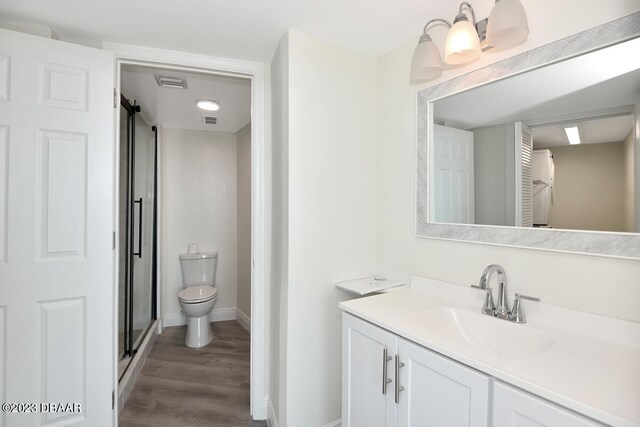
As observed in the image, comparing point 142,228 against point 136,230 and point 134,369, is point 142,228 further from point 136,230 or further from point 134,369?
point 134,369

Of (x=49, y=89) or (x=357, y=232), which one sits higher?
(x=49, y=89)

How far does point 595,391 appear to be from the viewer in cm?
71

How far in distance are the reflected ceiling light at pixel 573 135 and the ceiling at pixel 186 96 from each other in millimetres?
1880

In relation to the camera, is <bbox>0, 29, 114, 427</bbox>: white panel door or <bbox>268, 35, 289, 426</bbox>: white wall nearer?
<bbox>0, 29, 114, 427</bbox>: white panel door

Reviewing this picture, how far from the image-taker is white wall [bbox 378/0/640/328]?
1.00 m

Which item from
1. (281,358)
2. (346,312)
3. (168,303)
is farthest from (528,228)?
(168,303)

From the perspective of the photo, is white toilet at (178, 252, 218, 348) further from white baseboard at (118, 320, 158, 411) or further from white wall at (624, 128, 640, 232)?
white wall at (624, 128, 640, 232)

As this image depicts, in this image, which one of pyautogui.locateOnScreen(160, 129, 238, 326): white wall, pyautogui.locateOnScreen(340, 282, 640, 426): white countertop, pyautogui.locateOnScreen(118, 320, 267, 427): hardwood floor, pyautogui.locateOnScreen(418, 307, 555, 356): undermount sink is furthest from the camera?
pyautogui.locateOnScreen(160, 129, 238, 326): white wall

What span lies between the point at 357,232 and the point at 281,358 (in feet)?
2.75

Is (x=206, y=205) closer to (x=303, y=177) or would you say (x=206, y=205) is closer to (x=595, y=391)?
(x=303, y=177)

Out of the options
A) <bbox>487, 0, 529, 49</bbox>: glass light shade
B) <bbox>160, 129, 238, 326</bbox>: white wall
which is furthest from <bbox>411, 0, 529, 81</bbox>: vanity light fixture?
<bbox>160, 129, 238, 326</bbox>: white wall

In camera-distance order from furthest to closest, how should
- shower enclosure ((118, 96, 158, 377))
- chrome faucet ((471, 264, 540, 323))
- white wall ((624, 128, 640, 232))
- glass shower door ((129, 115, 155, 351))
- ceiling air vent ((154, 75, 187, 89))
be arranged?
glass shower door ((129, 115, 155, 351)), shower enclosure ((118, 96, 158, 377)), ceiling air vent ((154, 75, 187, 89)), chrome faucet ((471, 264, 540, 323)), white wall ((624, 128, 640, 232))

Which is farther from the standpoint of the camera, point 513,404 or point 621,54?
point 621,54

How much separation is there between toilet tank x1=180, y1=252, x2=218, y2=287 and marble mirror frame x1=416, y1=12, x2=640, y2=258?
8.49ft
